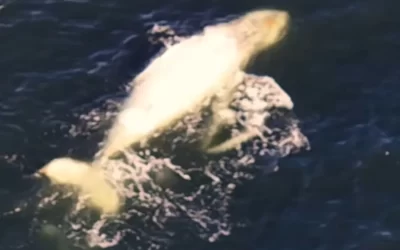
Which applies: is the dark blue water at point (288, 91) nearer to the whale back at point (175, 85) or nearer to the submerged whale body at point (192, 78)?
the submerged whale body at point (192, 78)

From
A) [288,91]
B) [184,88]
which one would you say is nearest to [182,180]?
[184,88]

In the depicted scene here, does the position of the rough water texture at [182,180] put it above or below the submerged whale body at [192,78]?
below

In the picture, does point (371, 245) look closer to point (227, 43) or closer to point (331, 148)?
point (331, 148)

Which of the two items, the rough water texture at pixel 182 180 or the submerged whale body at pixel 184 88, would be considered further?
A: the submerged whale body at pixel 184 88

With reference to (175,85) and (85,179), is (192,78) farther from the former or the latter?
(85,179)

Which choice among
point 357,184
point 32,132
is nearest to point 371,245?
point 357,184

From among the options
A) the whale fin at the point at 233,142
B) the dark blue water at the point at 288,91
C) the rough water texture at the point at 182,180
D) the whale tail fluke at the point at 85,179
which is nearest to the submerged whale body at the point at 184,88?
the whale tail fluke at the point at 85,179
